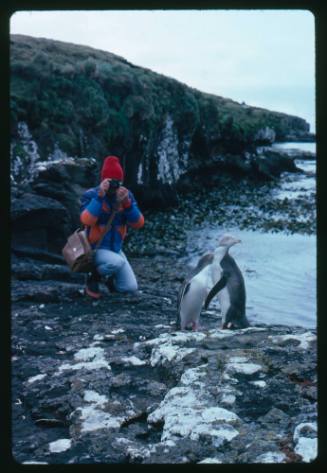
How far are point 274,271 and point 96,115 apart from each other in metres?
6.17

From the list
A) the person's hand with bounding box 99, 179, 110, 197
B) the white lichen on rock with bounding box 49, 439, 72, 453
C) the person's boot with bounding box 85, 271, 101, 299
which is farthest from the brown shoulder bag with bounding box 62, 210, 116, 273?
the white lichen on rock with bounding box 49, 439, 72, 453

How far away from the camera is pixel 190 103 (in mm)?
18344

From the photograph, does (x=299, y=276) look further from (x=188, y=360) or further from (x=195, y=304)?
(x=188, y=360)

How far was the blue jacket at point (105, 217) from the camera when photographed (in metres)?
4.50

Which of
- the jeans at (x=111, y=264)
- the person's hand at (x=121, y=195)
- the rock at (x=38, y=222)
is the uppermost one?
the person's hand at (x=121, y=195)

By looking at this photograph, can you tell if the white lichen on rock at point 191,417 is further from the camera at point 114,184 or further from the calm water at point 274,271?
the calm water at point 274,271

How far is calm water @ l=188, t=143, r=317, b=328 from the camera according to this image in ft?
21.9

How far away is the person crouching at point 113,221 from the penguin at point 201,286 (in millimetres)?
678

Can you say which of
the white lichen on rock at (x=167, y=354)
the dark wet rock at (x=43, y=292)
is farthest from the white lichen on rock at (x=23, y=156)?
the white lichen on rock at (x=167, y=354)

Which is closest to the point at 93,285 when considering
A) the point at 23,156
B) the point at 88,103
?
the point at 23,156

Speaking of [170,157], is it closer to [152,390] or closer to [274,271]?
[274,271]

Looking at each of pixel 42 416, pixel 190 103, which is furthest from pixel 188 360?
pixel 190 103

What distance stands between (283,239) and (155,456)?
10.1 metres

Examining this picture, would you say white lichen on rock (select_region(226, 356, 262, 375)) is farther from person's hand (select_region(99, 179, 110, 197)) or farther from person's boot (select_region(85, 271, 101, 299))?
person's boot (select_region(85, 271, 101, 299))
